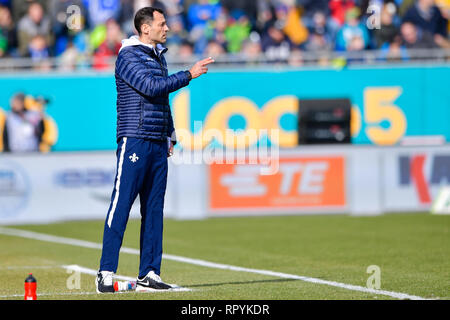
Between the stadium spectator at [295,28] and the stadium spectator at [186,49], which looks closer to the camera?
the stadium spectator at [186,49]

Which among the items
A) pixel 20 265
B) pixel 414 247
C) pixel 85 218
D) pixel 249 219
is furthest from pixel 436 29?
pixel 20 265

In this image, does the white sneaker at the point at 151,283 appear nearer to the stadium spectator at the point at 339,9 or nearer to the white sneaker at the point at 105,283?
the white sneaker at the point at 105,283

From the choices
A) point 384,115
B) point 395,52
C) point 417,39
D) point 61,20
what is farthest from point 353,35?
point 61,20

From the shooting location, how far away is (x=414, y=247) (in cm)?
1411

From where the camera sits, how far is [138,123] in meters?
9.52

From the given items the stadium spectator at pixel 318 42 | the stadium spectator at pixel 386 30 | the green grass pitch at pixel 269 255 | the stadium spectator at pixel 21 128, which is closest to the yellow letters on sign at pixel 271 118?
the stadium spectator at pixel 386 30

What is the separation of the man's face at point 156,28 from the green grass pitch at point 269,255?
2.33m

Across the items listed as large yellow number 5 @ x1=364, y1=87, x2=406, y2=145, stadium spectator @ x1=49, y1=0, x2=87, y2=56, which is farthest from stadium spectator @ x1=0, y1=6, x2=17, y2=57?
large yellow number 5 @ x1=364, y1=87, x2=406, y2=145

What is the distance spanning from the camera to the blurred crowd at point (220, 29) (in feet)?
80.7

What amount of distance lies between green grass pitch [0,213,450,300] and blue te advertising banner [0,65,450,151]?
4.73 meters

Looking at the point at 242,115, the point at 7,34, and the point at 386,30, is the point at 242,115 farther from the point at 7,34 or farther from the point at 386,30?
the point at 7,34

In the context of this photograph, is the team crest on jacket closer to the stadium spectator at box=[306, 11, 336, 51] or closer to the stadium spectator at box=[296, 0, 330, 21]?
the stadium spectator at box=[306, 11, 336, 51]
